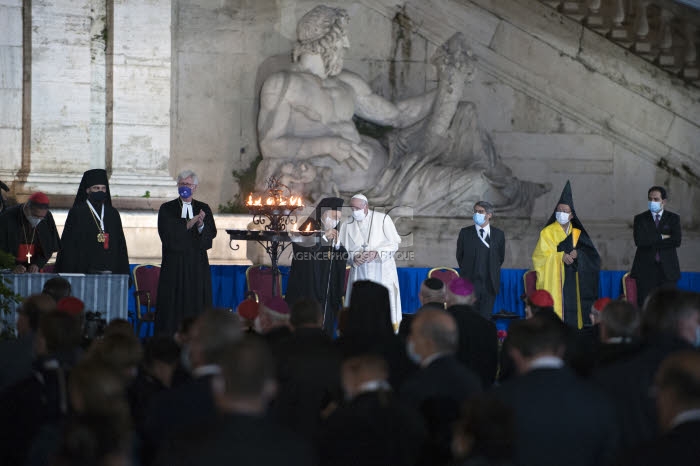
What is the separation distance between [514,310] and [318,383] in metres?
8.05

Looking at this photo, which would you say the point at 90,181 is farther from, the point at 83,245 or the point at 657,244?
the point at 657,244

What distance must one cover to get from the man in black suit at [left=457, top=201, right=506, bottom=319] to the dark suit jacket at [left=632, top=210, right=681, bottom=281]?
1485mm

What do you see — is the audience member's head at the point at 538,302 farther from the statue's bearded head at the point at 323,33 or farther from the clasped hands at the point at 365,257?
the statue's bearded head at the point at 323,33

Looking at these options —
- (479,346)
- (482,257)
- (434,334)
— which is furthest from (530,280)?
(434,334)

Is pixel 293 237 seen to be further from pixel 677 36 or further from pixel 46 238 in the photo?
pixel 677 36

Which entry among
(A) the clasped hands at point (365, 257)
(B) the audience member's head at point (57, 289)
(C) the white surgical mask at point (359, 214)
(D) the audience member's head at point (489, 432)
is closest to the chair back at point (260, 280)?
(C) the white surgical mask at point (359, 214)

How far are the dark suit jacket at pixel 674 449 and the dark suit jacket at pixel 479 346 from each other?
3.12 meters

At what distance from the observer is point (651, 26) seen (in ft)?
51.1

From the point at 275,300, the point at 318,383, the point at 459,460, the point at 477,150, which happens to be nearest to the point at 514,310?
the point at 477,150

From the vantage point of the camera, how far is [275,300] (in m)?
6.69

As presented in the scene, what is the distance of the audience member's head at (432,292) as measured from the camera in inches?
302

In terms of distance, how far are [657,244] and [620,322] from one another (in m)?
6.61

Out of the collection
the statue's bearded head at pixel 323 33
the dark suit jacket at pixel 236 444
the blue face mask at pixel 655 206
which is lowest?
the dark suit jacket at pixel 236 444

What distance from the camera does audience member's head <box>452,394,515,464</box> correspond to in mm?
3383
